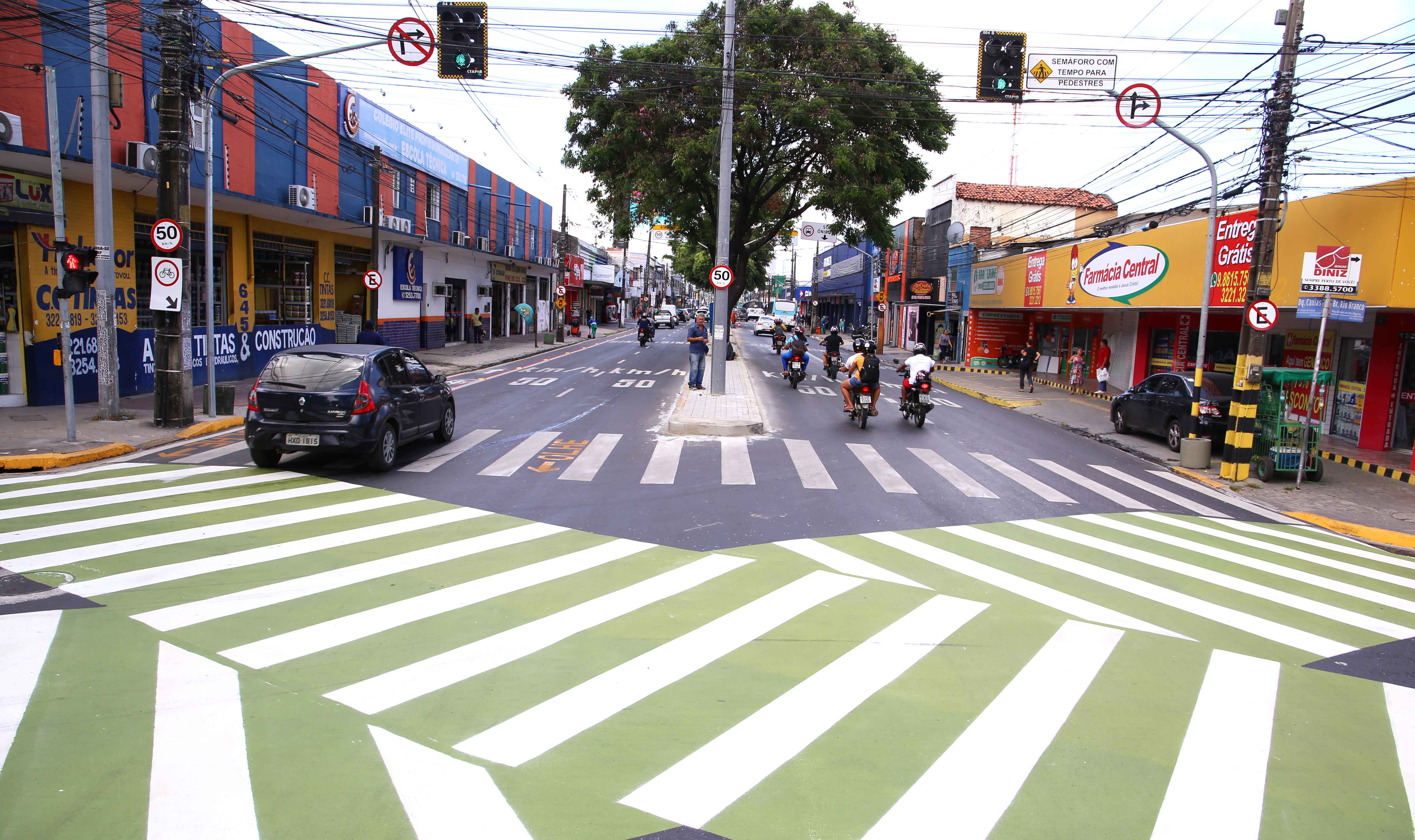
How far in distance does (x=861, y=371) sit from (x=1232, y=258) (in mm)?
9818

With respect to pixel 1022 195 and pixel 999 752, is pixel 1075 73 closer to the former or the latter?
pixel 999 752

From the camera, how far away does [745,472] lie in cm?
1229

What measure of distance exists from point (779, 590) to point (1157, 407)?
14.1 metres

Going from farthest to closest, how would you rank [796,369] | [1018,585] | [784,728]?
[796,369]
[1018,585]
[784,728]

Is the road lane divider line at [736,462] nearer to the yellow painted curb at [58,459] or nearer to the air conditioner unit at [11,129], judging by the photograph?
the yellow painted curb at [58,459]

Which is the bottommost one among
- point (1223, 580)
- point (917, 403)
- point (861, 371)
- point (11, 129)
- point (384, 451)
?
point (1223, 580)

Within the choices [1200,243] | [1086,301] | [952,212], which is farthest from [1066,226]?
[1200,243]

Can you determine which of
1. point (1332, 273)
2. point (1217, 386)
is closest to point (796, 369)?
point (1217, 386)

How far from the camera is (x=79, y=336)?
631 inches

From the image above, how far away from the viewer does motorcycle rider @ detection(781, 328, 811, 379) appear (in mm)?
25297

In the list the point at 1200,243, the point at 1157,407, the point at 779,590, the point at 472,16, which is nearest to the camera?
Answer: the point at 779,590

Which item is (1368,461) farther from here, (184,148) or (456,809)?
(184,148)

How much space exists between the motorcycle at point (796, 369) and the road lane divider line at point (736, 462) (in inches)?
408

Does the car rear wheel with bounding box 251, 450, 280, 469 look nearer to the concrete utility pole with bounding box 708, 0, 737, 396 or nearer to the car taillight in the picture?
the car taillight
